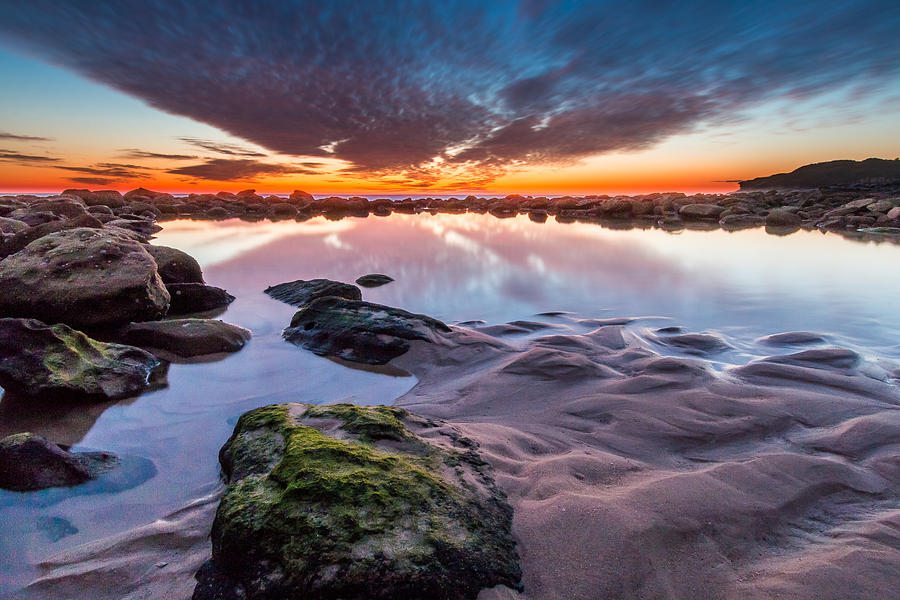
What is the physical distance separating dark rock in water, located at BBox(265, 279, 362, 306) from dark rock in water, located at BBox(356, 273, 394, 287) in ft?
5.36

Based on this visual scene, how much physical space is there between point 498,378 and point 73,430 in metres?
3.59

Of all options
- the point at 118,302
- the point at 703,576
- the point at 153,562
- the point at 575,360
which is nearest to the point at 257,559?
the point at 153,562

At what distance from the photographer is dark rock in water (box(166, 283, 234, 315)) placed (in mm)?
6812

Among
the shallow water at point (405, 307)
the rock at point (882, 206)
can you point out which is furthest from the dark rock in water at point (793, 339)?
the rock at point (882, 206)

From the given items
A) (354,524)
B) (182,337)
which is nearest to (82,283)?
(182,337)

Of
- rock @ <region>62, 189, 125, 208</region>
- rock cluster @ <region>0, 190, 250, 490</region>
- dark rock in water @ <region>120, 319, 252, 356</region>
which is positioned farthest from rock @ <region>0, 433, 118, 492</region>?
rock @ <region>62, 189, 125, 208</region>

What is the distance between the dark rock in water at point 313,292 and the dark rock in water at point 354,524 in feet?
16.0

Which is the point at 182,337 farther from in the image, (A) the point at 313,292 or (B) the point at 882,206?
(B) the point at 882,206

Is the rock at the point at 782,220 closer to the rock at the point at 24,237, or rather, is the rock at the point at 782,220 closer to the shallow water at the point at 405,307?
the shallow water at the point at 405,307

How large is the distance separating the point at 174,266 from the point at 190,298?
1257 millimetres

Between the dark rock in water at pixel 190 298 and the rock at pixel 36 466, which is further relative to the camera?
the dark rock in water at pixel 190 298

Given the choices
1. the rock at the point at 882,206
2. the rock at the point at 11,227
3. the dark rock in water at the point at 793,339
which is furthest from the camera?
the rock at the point at 882,206

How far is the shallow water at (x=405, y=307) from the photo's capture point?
251 centimetres

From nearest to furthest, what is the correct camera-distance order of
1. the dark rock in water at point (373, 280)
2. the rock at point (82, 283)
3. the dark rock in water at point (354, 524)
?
the dark rock in water at point (354, 524) → the rock at point (82, 283) → the dark rock in water at point (373, 280)
